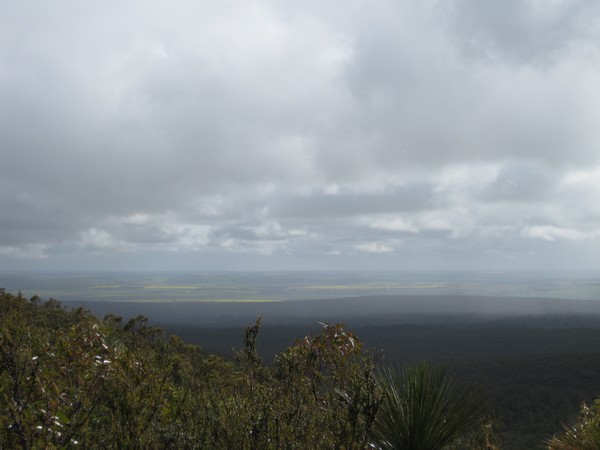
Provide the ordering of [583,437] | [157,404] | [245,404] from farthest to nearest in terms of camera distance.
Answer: [583,437]
[245,404]
[157,404]

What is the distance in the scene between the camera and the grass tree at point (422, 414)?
5.85 m

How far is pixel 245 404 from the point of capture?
A: 484cm

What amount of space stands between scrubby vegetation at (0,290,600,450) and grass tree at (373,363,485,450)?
0.04 ft

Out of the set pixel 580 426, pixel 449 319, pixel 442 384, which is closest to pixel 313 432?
pixel 442 384

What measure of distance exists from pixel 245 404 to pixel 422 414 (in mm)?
2248

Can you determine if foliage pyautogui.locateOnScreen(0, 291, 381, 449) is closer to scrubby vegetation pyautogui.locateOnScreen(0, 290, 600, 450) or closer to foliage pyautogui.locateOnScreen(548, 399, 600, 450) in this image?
scrubby vegetation pyautogui.locateOnScreen(0, 290, 600, 450)

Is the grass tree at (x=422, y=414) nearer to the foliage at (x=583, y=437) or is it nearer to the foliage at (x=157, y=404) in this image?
the foliage at (x=157, y=404)

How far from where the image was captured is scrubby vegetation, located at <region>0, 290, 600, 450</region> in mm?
3982

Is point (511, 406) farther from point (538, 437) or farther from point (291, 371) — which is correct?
point (291, 371)

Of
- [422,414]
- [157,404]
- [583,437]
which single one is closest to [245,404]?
[157,404]

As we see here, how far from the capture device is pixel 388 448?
586cm

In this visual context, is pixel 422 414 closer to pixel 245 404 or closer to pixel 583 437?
pixel 245 404

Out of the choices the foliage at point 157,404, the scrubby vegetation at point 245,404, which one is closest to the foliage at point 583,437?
the scrubby vegetation at point 245,404

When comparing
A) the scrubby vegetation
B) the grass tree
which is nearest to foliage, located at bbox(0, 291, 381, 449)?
the scrubby vegetation
